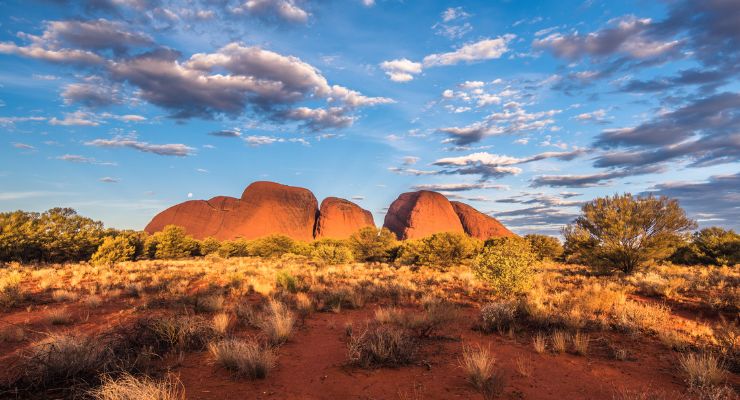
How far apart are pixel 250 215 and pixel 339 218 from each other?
2347 cm

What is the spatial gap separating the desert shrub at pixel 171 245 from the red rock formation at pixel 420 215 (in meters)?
52.9

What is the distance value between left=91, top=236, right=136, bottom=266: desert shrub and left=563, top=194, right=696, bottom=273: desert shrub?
3566cm

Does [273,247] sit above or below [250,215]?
below

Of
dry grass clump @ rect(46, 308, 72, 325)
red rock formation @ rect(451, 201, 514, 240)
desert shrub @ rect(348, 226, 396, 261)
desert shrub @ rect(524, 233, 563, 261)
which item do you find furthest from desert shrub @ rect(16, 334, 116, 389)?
red rock formation @ rect(451, 201, 514, 240)

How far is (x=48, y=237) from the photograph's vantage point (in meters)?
30.4

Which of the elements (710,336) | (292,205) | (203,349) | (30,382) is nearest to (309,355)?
(203,349)

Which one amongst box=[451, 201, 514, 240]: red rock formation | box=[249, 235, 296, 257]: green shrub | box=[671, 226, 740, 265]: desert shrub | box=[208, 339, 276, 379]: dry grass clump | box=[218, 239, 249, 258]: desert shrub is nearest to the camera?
box=[208, 339, 276, 379]: dry grass clump

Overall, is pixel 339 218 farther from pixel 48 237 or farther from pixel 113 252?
pixel 48 237

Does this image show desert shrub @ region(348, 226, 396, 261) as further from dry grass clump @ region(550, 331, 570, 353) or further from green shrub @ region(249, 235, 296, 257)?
dry grass clump @ region(550, 331, 570, 353)

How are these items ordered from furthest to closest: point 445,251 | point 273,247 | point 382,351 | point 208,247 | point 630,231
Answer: point 208,247 → point 273,247 → point 445,251 → point 630,231 → point 382,351

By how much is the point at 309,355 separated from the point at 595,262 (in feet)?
57.3

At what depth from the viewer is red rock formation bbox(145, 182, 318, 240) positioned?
3415 inches

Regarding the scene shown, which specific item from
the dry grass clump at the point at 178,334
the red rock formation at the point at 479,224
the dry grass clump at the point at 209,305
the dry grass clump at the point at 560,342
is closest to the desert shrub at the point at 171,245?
the dry grass clump at the point at 209,305

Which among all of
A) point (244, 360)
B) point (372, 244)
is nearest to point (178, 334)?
point (244, 360)
